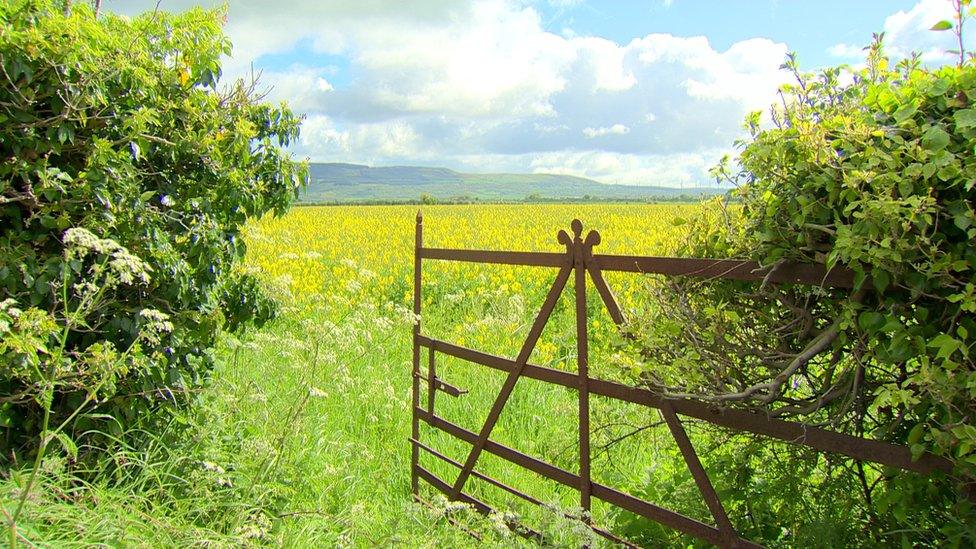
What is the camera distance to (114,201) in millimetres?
4418

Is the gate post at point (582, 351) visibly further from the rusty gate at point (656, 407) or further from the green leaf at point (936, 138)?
the green leaf at point (936, 138)

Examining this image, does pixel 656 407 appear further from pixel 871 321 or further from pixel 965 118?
pixel 965 118

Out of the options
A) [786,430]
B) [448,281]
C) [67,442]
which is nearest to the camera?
[786,430]

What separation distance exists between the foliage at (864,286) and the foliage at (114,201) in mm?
3145

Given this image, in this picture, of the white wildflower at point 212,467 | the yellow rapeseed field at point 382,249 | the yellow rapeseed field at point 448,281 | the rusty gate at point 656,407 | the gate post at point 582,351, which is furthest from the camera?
the yellow rapeseed field at point 382,249

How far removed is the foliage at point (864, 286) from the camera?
6.78ft

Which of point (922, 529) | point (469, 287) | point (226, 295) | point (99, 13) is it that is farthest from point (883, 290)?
point (469, 287)

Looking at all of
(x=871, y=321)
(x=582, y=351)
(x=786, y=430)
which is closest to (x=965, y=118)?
(x=871, y=321)

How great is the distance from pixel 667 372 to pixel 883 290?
3.15 feet

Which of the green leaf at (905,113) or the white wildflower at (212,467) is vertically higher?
the green leaf at (905,113)

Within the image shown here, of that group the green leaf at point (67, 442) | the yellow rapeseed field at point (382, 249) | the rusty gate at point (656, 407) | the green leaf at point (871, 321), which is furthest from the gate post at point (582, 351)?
the green leaf at point (67, 442)

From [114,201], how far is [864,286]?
13.7 ft

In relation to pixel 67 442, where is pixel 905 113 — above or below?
above

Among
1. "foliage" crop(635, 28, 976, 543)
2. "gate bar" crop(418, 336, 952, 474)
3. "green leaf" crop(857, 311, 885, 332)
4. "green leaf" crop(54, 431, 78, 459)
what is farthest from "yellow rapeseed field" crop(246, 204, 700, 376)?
"green leaf" crop(54, 431, 78, 459)
